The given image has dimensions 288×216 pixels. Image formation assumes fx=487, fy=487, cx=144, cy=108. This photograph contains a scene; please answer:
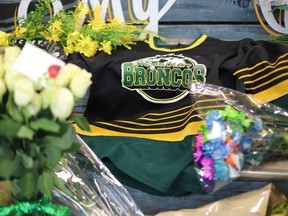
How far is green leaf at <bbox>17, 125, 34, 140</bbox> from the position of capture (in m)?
0.65

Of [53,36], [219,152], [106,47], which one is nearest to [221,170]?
[219,152]

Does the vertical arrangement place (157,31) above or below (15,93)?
below

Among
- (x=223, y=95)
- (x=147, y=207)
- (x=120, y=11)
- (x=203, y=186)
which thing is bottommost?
(x=147, y=207)

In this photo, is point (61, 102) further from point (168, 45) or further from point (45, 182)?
point (168, 45)

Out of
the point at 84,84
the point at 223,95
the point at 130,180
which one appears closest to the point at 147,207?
the point at 130,180

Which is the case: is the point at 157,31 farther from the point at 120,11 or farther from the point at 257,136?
the point at 257,136

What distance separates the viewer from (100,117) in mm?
1238

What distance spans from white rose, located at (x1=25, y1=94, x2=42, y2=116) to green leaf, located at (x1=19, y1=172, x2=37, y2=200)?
10cm

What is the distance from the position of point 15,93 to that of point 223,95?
0.53 metres

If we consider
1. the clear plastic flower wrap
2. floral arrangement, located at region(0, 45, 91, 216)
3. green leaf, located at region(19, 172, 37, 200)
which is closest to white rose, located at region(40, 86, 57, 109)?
floral arrangement, located at region(0, 45, 91, 216)

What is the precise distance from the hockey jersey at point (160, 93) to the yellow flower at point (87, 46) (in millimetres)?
16

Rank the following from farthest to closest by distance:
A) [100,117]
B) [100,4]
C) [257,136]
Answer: [100,4] < [100,117] < [257,136]

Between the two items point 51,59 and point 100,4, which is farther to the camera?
point 100,4

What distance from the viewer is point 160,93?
120 centimetres
